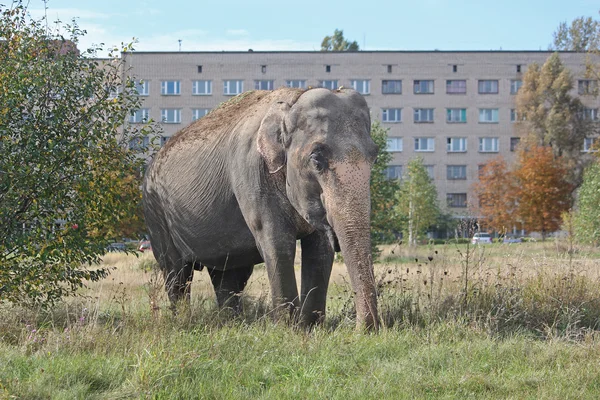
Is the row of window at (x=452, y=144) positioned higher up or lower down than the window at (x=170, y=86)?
lower down

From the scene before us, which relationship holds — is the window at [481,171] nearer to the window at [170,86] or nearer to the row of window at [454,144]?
the row of window at [454,144]

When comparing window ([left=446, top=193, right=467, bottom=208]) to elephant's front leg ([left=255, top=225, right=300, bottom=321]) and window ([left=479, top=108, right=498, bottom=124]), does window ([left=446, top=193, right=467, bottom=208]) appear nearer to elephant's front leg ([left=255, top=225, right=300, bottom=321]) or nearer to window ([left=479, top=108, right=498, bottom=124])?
window ([left=479, top=108, right=498, bottom=124])

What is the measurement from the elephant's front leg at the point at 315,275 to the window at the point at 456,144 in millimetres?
72625

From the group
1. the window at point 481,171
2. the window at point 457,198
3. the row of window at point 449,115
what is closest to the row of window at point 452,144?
the row of window at point 449,115

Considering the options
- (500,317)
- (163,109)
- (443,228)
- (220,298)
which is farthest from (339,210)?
(163,109)

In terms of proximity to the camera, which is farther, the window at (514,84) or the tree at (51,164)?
the window at (514,84)

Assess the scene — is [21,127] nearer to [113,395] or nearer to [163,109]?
[113,395]

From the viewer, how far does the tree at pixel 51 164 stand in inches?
359

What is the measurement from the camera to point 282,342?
713 centimetres

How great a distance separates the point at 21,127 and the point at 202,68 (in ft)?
229

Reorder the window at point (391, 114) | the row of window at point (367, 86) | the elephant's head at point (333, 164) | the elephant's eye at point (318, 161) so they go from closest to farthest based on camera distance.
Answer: the elephant's head at point (333, 164) < the elephant's eye at point (318, 161) < the row of window at point (367, 86) < the window at point (391, 114)

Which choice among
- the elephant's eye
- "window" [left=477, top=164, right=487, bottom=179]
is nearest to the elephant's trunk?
the elephant's eye

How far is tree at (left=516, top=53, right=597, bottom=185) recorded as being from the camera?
2547 inches

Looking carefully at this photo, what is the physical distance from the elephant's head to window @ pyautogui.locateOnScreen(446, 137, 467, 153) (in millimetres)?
72921
